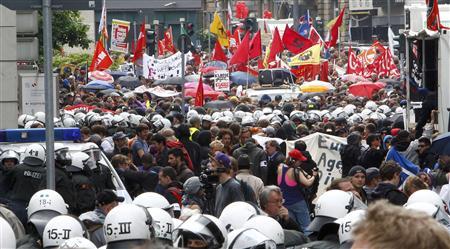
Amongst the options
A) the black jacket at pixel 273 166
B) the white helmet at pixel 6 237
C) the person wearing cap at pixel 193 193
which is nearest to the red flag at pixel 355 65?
the black jacket at pixel 273 166

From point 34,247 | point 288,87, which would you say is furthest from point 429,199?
point 288,87

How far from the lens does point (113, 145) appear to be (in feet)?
58.6

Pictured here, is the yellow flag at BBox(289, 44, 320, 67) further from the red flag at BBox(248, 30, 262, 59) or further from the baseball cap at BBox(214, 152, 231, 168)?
the baseball cap at BBox(214, 152, 231, 168)

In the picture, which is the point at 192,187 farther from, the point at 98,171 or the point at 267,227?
the point at 267,227

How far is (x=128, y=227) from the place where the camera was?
7047 millimetres

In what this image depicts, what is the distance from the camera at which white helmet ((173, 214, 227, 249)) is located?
6.93 metres

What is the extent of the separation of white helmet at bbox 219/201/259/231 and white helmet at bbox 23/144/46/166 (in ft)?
13.1

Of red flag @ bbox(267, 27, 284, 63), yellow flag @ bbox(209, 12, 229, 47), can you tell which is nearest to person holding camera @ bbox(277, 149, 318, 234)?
red flag @ bbox(267, 27, 284, 63)

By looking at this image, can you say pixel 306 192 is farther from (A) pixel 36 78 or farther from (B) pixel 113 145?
(A) pixel 36 78

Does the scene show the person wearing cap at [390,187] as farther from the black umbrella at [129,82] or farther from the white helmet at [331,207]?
the black umbrella at [129,82]

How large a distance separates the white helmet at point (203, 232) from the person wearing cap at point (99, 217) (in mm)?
1725

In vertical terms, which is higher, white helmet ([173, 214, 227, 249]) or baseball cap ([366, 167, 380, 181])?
white helmet ([173, 214, 227, 249])

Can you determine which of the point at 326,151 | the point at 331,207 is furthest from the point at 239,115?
the point at 331,207

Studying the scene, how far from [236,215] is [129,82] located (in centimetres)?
3730
